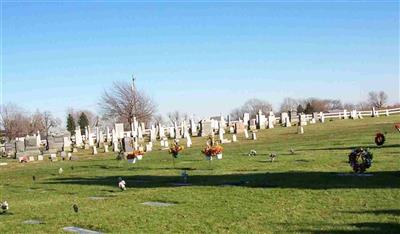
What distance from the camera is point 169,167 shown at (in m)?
23.4

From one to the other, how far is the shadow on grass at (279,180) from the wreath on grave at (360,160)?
39cm

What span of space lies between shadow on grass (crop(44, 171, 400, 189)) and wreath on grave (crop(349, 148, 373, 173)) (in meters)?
0.39

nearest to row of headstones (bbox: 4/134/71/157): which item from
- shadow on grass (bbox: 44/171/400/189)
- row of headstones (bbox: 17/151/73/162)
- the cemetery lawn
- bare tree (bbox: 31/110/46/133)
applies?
row of headstones (bbox: 17/151/73/162)

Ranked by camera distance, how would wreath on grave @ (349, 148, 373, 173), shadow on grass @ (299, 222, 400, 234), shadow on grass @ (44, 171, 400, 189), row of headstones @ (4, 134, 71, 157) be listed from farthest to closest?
row of headstones @ (4, 134, 71, 157)
wreath on grave @ (349, 148, 373, 173)
shadow on grass @ (44, 171, 400, 189)
shadow on grass @ (299, 222, 400, 234)

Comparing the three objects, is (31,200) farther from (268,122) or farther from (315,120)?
(315,120)

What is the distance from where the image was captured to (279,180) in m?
15.5

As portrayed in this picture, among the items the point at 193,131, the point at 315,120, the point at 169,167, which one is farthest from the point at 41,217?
the point at 315,120

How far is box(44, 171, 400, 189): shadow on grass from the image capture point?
1372cm

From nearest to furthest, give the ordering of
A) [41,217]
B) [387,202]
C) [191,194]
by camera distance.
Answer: [387,202] → [41,217] → [191,194]

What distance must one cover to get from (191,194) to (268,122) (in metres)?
41.3

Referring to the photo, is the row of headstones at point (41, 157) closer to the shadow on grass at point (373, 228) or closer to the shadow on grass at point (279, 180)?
the shadow on grass at point (279, 180)

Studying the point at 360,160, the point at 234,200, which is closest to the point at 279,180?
the point at 360,160

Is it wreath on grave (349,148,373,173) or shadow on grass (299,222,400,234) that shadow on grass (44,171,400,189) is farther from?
shadow on grass (299,222,400,234)

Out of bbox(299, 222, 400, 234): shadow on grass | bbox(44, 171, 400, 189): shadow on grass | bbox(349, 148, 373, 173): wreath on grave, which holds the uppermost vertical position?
bbox(349, 148, 373, 173): wreath on grave
